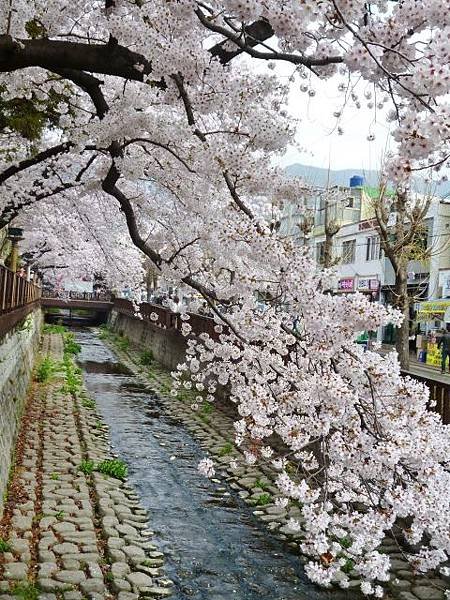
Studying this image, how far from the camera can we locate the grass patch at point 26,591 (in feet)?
20.0

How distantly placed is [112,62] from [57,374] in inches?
723

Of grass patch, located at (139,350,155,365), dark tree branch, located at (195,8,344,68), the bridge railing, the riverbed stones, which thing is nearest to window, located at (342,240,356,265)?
the bridge railing

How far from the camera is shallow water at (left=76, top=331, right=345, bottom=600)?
7.01 m

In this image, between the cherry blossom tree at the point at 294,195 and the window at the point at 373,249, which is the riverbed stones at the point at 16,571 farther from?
the window at the point at 373,249

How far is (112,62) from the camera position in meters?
5.41

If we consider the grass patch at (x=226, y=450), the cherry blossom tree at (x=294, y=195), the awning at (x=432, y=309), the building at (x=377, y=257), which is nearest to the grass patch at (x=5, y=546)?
the cherry blossom tree at (x=294, y=195)

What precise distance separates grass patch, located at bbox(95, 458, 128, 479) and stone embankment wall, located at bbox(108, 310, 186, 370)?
12255 mm

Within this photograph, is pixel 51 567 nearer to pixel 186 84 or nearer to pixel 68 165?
pixel 186 84

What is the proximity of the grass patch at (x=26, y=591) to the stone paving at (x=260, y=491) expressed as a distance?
3.18m

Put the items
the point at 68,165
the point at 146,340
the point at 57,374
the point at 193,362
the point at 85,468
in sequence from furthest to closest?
the point at 146,340, the point at 57,374, the point at 68,165, the point at 85,468, the point at 193,362

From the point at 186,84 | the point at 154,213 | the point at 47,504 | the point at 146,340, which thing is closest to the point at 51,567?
the point at 47,504

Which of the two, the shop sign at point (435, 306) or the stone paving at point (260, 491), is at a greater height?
the shop sign at point (435, 306)

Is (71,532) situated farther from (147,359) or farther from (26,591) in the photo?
(147,359)

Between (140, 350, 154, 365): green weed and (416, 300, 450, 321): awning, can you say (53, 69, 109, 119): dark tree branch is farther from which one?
(416, 300, 450, 321): awning
